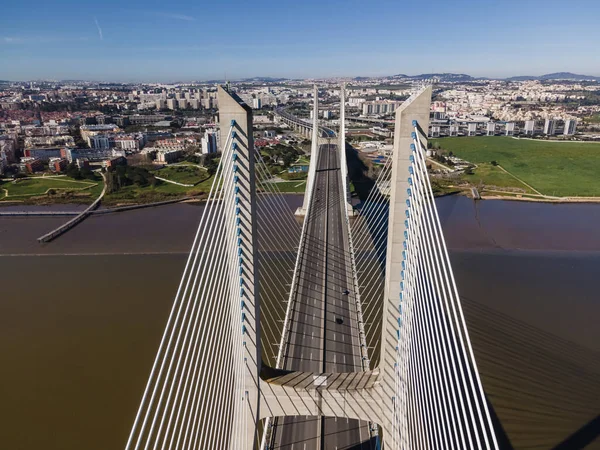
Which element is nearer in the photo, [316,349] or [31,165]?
[316,349]

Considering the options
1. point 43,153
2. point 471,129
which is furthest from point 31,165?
point 471,129

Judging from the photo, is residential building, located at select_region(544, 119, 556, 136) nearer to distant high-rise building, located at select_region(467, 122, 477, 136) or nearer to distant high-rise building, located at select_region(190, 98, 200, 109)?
distant high-rise building, located at select_region(467, 122, 477, 136)

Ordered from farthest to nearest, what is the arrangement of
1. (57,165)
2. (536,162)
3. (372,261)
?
(536,162)
(57,165)
(372,261)

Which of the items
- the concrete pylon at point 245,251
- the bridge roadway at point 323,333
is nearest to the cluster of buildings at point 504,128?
the bridge roadway at point 323,333

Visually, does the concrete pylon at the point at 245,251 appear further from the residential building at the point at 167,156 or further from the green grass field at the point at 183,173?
the residential building at the point at 167,156

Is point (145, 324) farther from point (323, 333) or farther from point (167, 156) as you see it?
point (167, 156)

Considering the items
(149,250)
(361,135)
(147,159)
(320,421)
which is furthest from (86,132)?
(320,421)
